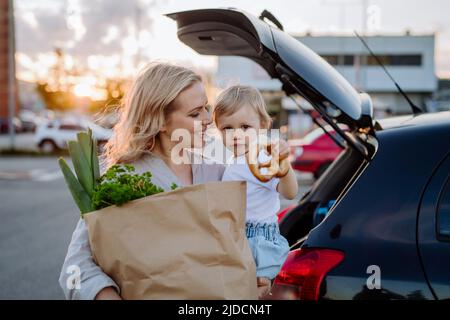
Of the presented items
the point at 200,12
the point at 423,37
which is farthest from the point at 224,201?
the point at 423,37

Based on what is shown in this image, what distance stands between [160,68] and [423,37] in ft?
169

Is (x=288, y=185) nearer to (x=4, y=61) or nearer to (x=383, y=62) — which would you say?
(x=383, y=62)

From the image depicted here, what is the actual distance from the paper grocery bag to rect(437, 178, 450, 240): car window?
834mm

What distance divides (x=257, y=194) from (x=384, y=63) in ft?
164

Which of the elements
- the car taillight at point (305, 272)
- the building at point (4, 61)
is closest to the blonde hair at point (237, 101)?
the car taillight at point (305, 272)

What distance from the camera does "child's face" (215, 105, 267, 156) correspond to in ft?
7.66

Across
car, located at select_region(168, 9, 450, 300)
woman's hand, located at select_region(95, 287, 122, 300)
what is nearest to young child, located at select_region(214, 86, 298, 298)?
car, located at select_region(168, 9, 450, 300)

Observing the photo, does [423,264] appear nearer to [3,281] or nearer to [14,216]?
[3,281]

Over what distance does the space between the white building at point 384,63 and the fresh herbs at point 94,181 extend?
4676 cm

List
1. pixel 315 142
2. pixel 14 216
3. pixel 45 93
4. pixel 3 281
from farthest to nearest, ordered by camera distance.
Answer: pixel 45 93
pixel 315 142
pixel 14 216
pixel 3 281

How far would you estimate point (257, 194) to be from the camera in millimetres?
2248

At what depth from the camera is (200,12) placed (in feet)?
7.58

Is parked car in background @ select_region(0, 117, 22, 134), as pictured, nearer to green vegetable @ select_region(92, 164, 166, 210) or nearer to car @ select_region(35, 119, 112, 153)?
car @ select_region(35, 119, 112, 153)

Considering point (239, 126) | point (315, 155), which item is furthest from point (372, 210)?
point (315, 155)
